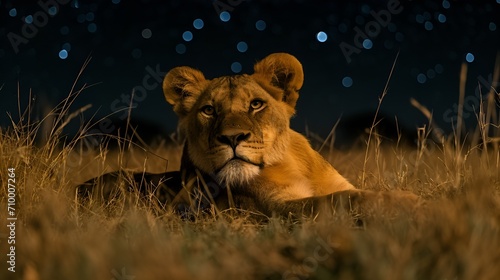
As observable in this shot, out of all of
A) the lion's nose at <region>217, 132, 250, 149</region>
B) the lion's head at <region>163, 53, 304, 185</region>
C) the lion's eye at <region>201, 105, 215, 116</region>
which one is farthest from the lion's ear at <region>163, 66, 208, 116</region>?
the lion's nose at <region>217, 132, 250, 149</region>

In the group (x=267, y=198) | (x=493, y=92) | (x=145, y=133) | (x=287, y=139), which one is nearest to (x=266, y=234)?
(x=267, y=198)

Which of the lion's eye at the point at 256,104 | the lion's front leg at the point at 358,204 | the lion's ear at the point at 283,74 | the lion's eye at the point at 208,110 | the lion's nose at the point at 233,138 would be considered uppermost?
the lion's ear at the point at 283,74

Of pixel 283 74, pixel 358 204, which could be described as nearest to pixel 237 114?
pixel 283 74

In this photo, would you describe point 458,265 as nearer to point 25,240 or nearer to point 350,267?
point 350,267

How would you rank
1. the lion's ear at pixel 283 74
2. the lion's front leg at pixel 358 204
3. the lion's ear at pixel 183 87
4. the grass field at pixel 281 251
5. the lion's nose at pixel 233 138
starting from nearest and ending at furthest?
the grass field at pixel 281 251 → the lion's front leg at pixel 358 204 → the lion's nose at pixel 233 138 → the lion's ear at pixel 283 74 → the lion's ear at pixel 183 87

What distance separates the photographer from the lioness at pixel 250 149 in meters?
4.52

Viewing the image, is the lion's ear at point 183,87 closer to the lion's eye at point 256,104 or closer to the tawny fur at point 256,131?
the tawny fur at point 256,131

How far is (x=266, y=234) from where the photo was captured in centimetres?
354

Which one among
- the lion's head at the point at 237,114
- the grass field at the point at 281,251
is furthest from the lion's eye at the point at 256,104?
the grass field at the point at 281,251

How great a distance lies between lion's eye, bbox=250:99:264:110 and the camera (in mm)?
4848

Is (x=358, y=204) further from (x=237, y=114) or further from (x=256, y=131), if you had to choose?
(x=237, y=114)

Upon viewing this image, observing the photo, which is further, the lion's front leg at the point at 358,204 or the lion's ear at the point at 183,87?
the lion's ear at the point at 183,87

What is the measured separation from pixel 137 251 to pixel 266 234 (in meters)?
1.16

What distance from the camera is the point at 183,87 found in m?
5.29
